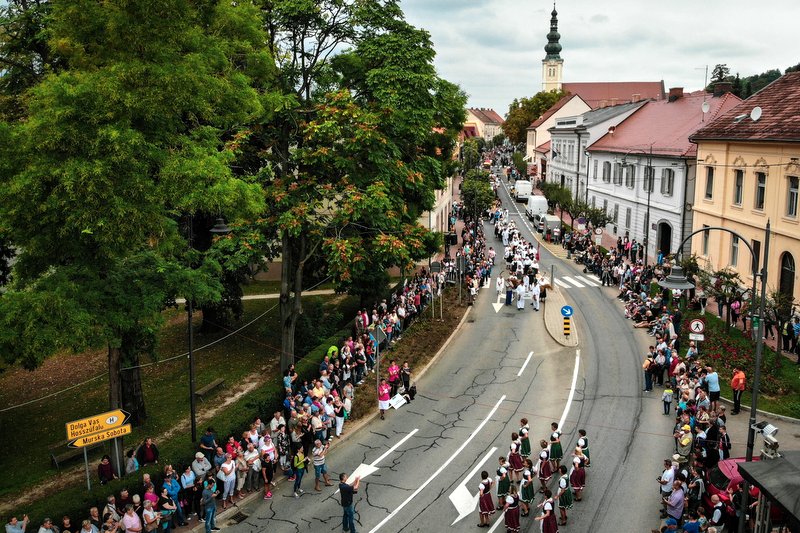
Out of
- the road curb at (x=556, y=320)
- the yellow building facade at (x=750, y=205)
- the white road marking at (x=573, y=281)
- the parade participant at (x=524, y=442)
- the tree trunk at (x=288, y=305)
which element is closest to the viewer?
the parade participant at (x=524, y=442)

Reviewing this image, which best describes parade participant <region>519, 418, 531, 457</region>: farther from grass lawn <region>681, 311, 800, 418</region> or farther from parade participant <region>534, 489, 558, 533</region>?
grass lawn <region>681, 311, 800, 418</region>

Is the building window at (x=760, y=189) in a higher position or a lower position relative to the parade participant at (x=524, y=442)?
higher

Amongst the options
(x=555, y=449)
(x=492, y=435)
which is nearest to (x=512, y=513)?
(x=555, y=449)

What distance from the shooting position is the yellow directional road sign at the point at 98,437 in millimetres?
14719

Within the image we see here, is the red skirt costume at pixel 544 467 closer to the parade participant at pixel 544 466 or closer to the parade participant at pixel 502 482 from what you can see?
the parade participant at pixel 544 466

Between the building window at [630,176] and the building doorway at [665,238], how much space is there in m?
5.70

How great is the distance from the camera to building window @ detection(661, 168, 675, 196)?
42906mm

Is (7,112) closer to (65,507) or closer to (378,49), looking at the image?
(65,507)

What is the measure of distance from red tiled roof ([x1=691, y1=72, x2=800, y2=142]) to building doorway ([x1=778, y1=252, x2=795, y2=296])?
510 cm

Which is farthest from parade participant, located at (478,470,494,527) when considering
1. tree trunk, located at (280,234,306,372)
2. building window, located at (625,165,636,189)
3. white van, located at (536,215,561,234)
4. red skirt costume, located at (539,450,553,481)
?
white van, located at (536,215,561,234)

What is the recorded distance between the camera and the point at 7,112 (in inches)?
716

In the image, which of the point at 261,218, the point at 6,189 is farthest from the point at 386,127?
the point at 6,189

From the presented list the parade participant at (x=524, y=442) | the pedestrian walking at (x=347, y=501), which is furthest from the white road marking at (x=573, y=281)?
the pedestrian walking at (x=347, y=501)

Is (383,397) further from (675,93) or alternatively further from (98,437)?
(675,93)
